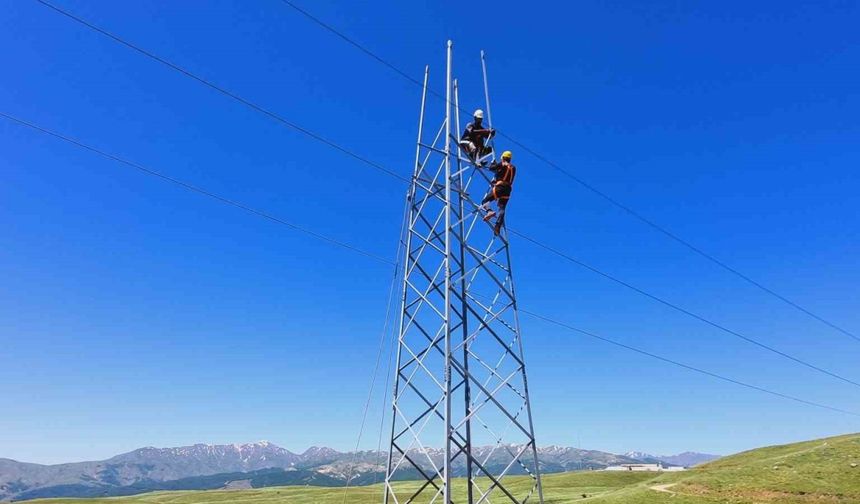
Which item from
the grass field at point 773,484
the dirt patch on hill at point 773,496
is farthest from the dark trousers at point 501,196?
the dirt patch on hill at point 773,496

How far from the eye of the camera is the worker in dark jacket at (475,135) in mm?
20938

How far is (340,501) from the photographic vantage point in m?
66.5

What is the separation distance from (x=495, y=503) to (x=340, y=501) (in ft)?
83.9

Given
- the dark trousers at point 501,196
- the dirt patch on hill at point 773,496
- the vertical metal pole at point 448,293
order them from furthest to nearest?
the dirt patch on hill at point 773,496, the dark trousers at point 501,196, the vertical metal pole at point 448,293

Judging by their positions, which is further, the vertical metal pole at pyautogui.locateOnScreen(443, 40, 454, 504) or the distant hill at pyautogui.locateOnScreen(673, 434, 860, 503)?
the distant hill at pyautogui.locateOnScreen(673, 434, 860, 503)

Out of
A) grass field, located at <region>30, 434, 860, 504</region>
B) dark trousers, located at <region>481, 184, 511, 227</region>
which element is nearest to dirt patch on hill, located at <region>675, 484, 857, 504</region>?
grass field, located at <region>30, 434, 860, 504</region>

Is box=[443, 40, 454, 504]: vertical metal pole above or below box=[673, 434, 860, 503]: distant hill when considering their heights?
above

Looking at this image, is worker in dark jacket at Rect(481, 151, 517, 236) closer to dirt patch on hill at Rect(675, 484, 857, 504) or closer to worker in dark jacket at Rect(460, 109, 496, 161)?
worker in dark jacket at Rect(460, 109, 496, 161)

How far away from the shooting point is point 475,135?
21.1 meters

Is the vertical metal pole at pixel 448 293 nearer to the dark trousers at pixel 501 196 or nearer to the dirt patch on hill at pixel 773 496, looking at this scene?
the dark trousers at pixel 501 196

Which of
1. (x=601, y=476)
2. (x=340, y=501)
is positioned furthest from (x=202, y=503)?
(x=601, y=476)

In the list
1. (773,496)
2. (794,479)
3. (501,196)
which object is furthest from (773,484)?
(501,196)

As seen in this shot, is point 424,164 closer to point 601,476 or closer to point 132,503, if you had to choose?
point 601,476

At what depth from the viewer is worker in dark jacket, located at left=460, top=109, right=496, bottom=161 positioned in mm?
20938
